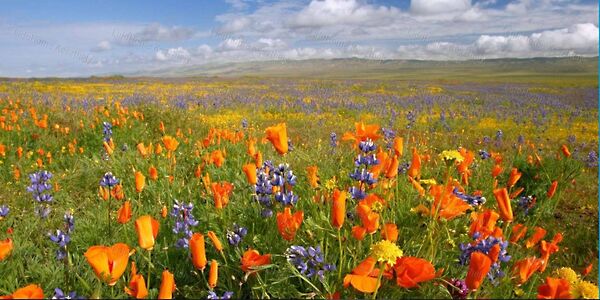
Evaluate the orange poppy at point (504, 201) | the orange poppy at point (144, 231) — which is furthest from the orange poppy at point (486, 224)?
the orange poppy at point (144, 231)

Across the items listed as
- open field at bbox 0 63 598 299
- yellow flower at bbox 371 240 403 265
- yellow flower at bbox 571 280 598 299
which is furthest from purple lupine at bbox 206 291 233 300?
yellow flower at bbox 571 280 598 299

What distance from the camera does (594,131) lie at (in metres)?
12.5

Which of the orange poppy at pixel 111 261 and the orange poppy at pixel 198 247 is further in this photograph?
the orange poppy at pixel 198 247

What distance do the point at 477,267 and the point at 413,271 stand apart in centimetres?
27

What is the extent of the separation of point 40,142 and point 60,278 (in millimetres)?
4946

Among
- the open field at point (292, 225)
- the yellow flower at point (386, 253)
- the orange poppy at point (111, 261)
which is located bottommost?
the open field at point (292, 225)

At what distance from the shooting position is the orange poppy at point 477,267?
4.26 feet

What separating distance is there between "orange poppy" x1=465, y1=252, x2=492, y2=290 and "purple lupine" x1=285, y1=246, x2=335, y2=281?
0.65 metres

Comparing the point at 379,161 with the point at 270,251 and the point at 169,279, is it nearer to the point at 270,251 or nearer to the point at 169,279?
the point at 270,251

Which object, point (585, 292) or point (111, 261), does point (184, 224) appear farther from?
point (585, 292)

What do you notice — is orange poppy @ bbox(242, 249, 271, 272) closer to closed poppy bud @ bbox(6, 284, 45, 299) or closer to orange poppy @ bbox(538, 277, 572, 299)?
closed poppy bud @ bbox(6, 284, 45, 299)

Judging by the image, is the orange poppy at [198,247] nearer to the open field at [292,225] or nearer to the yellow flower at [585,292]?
the open field at [292,225]

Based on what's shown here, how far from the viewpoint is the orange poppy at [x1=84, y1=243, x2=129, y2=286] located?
1.38 meters

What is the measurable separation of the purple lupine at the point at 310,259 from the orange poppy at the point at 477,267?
654 millimetres
